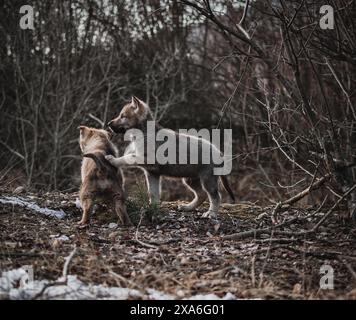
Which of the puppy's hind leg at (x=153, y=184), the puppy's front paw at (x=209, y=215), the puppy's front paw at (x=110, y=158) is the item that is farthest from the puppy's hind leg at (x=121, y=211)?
the puppy's front paw at (x=209, y=215)

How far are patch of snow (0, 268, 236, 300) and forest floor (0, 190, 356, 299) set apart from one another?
0.29 feet

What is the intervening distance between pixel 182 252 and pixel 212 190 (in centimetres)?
209

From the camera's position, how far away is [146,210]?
7.84 m

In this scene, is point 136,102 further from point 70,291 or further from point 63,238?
point 70,291

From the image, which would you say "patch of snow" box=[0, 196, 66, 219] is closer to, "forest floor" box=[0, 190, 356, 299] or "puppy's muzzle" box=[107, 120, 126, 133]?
"forest floor" box=[0, 190, 356, 299]

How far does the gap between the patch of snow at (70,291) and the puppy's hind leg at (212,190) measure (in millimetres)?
3208

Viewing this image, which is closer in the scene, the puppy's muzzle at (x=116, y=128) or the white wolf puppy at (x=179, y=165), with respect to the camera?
the white wolf puppy at (x=179, y=165)

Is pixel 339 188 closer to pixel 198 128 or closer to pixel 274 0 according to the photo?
pixel 274 0

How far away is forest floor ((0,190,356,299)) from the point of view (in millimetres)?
5637

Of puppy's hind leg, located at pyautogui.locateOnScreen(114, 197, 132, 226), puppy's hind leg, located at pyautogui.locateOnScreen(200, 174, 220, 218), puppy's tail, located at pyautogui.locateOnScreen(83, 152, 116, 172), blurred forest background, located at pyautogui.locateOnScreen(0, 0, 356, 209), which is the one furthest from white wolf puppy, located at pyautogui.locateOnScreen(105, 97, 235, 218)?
blurred forest background, located at pyautogui.locateOnScreen(0, 0, 356, 209)

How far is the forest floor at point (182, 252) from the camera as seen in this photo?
5.64 metres

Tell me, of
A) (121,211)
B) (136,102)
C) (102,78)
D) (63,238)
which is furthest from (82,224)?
(102,78)

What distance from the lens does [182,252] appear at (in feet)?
21.9

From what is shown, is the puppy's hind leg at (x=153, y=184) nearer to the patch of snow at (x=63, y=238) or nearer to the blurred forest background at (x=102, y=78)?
the patch of snow at (x=63, y=238)
